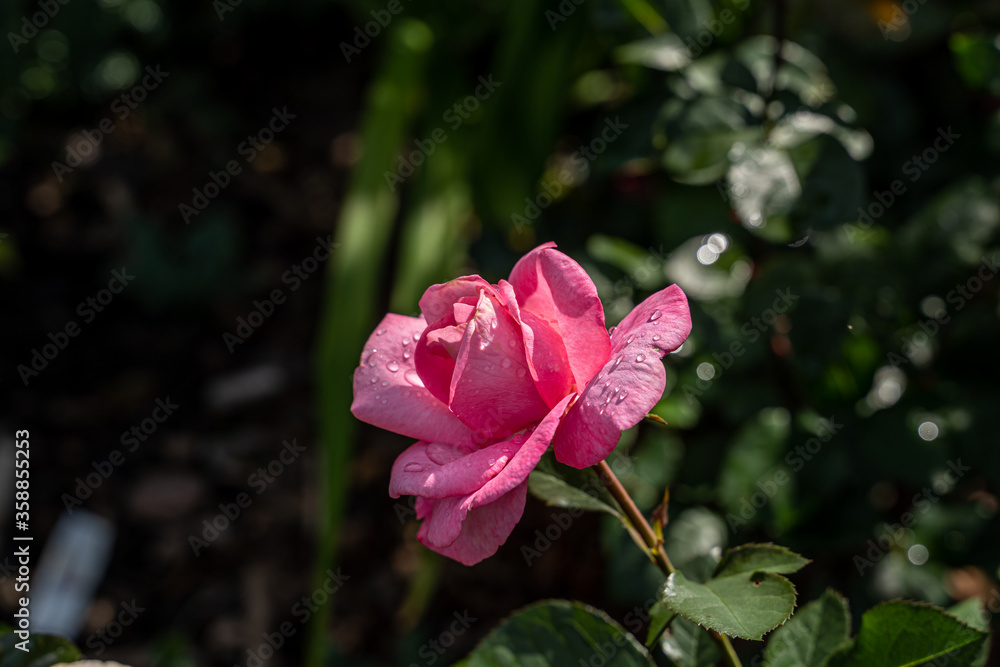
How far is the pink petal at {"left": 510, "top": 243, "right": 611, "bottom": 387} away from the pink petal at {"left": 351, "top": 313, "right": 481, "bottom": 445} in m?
0.09

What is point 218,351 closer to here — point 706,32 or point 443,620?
point 443,620

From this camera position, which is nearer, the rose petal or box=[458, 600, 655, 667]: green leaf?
the rose petal

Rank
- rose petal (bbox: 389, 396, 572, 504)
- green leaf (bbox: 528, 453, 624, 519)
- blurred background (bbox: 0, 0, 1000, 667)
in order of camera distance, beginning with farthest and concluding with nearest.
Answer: blurred background (bbox: 0, 0, 1000, 667) < green leaf (bbox: 528, 453, 624, 519) < rose petal (bbox: 389, 396, 572, 504)

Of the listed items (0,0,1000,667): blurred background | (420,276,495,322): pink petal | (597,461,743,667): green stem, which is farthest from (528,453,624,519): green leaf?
(0,0,1000,667): blurred background

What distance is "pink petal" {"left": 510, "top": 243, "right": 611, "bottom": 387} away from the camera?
51 cm

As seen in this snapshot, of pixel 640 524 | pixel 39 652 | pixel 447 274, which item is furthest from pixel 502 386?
pixel 447 274

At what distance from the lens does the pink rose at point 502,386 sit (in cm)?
45

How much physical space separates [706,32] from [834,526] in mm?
687

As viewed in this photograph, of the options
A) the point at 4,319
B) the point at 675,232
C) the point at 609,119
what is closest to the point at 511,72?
the point at 609,119

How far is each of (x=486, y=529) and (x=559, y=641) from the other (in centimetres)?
18

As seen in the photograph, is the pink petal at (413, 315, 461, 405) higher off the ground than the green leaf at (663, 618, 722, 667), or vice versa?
the pink petal at (413, 315, 461, 405)

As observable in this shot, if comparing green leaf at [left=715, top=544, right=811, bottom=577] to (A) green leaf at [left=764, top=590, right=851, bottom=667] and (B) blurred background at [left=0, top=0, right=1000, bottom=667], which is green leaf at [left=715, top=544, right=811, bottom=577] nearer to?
(A) green leaf at [left=764, top=590, right=851, bottom=667]

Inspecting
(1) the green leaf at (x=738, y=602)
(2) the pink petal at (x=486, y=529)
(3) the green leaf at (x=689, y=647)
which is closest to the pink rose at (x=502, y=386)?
(2) the pink petal at (x=486, y=529)

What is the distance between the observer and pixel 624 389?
0.44 meters
